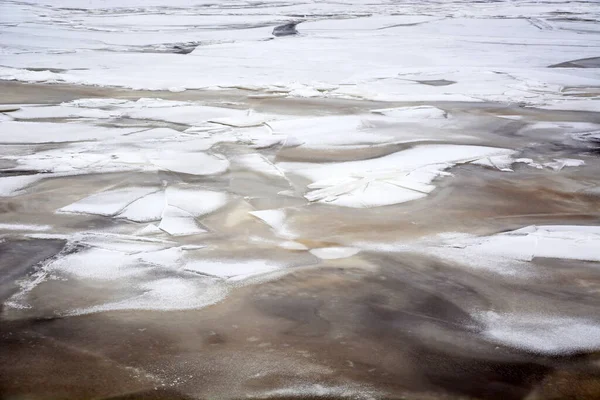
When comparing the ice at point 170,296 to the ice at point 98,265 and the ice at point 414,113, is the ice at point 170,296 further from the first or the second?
the ice at point 414,113

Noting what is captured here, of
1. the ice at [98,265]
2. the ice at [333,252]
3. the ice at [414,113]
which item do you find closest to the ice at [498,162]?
the ice at [414,113]

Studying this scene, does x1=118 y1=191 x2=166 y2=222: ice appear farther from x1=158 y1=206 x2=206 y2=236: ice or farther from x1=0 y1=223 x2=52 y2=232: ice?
x1=0 y1=223 x2=52 y2=232: ice

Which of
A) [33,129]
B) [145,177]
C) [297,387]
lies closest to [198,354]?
[297,387]

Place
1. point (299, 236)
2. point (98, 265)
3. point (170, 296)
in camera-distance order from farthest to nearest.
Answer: point (299, 236)
point (98, 265)
point (170, 296)

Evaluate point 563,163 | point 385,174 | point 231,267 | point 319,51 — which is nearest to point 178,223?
point 231,267

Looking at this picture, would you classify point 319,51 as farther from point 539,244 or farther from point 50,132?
point 539,244

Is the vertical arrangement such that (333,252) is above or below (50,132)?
below

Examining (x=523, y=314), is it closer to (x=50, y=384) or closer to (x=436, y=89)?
(x=50, y=384)
